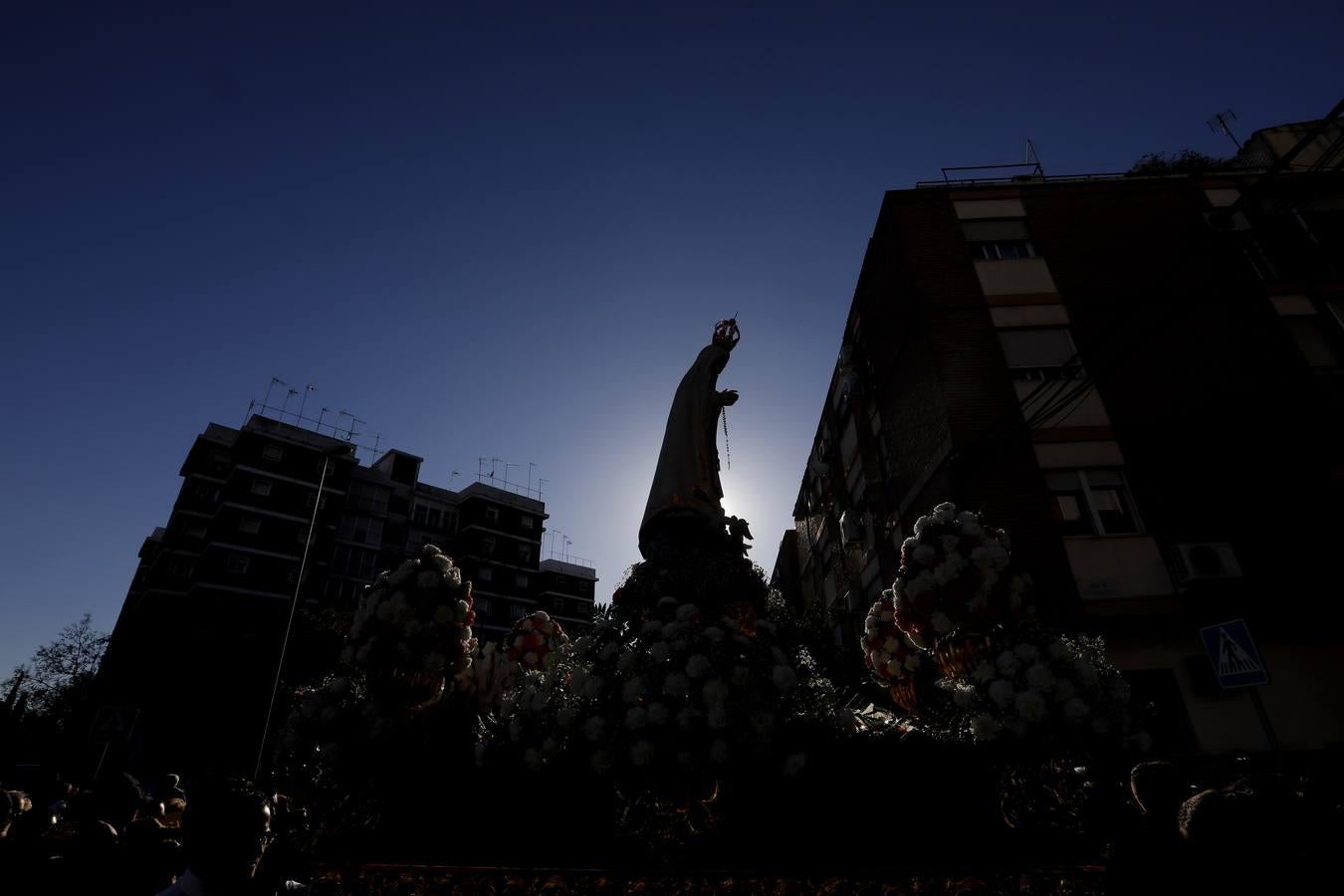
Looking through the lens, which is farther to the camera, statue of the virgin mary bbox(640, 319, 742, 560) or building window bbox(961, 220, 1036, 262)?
building window bbox(961, 220, 1036, 262)

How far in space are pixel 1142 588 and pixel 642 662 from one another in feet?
43.8

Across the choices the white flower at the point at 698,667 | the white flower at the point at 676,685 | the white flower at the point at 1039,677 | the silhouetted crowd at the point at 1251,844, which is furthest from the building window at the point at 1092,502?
the silhouetted crowd at the point at 1251,844

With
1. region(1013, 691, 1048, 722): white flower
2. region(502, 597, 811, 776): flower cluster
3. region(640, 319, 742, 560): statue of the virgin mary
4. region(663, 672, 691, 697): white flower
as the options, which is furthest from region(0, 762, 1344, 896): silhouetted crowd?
region(640, 319, 742, 560): statue of the virgin mary

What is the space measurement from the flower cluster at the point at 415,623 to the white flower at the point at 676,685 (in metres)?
2.26

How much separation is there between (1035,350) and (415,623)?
16568mm

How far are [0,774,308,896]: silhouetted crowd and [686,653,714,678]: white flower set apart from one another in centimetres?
240

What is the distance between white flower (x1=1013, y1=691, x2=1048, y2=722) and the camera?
4551 mm

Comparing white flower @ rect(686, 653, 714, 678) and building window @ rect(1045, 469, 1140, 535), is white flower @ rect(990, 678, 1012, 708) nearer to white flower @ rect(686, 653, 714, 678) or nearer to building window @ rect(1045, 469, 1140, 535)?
white flower @ rect(686, 653, 714, 678)

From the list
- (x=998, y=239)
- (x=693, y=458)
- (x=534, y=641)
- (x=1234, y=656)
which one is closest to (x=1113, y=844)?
(x=1234, y=656)

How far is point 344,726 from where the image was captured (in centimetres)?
479

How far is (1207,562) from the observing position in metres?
12.0

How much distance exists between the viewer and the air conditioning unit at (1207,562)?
39.1ft

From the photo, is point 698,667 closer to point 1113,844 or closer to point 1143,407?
point 1113,844

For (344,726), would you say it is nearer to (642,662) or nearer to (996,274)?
(642,662)
